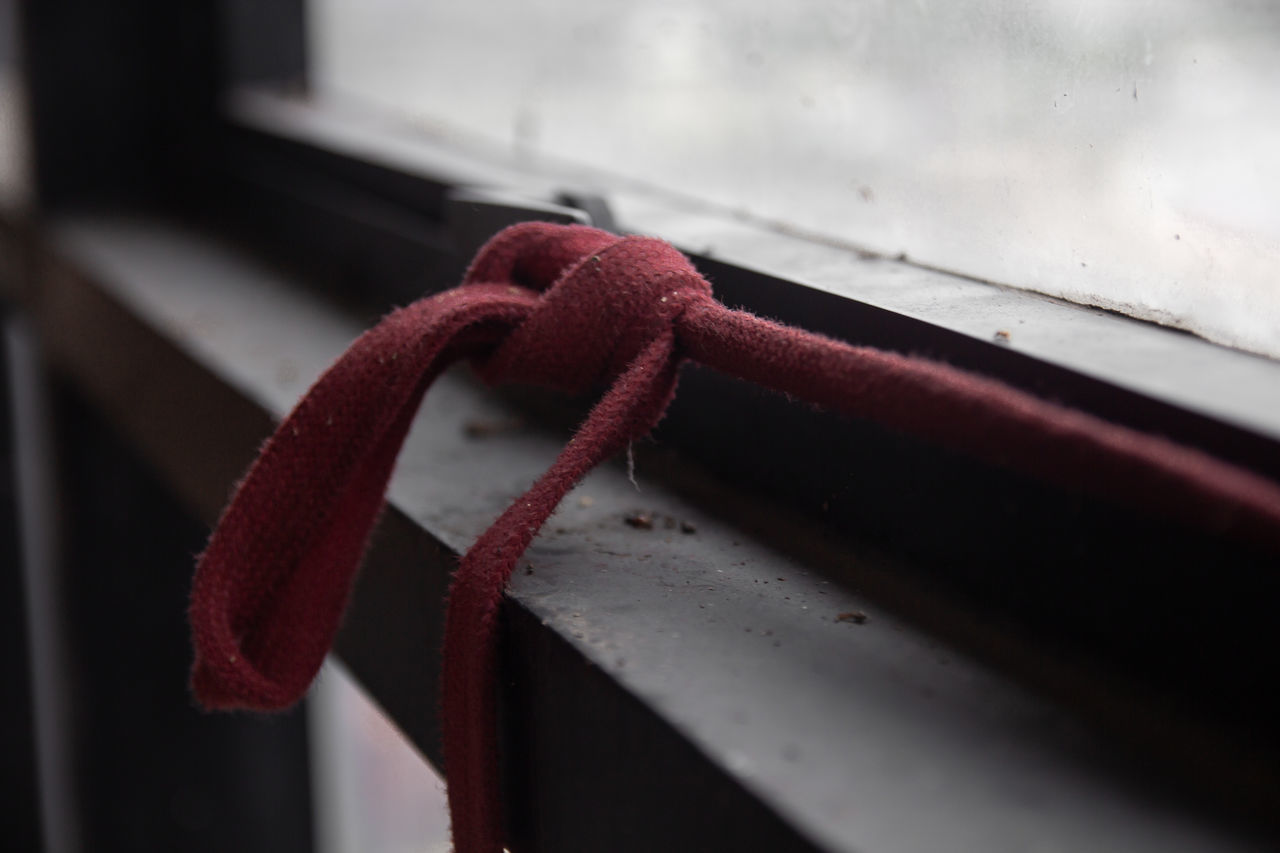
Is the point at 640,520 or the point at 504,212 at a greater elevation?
the point at 504,212

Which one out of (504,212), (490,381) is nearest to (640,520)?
(490,381)

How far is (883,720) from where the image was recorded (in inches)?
12.3

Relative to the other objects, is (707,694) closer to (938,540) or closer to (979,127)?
(938,540)

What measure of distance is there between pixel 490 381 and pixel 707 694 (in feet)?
0.60

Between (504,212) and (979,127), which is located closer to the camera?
(979,127)

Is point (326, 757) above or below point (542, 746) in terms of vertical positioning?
below

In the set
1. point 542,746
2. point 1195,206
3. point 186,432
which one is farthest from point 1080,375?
point 186,432

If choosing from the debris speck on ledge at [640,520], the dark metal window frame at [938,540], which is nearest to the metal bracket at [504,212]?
the dark metal window frame at [938,540]

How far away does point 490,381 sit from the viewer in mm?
454

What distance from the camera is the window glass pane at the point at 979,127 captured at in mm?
361

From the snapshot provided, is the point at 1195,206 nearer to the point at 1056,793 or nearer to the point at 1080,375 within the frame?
the point at 1080,375

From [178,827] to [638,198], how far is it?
985 millimetres

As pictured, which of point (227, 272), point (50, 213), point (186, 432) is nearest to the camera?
point (186, 432)

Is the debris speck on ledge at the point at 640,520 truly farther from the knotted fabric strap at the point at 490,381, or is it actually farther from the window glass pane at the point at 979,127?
the window glass pane at the point at 979,127
